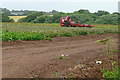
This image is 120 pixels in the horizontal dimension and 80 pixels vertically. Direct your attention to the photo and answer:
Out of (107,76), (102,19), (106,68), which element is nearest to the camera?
(107,76)

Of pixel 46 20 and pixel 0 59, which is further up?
pixel 46 20

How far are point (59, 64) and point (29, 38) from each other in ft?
21.8

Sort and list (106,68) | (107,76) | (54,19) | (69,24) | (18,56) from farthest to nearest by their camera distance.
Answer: (54,19)
(69,24)
(18,56)
(106,68)
(107,76)

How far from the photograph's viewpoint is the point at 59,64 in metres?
7.38

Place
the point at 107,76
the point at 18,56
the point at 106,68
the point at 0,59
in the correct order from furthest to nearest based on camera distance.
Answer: the point at 18,56 < the point at 0,59 < the point at 106,68 < the point at 107,76

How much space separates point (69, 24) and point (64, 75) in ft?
94.3

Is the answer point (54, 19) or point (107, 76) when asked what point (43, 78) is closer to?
point (107, 76)

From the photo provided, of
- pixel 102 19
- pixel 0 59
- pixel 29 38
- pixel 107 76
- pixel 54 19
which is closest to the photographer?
pixel 107 76

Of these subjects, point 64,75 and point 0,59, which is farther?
point 0,59

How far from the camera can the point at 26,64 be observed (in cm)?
732

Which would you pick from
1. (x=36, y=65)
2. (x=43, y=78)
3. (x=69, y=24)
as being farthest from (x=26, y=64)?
(x=69, y=24)

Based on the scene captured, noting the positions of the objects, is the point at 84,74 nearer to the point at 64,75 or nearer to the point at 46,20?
the point at 64,75

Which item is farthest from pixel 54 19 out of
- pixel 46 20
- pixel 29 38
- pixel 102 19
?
pixel 29 38

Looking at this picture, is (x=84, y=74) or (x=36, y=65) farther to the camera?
(x=36, y=65)
